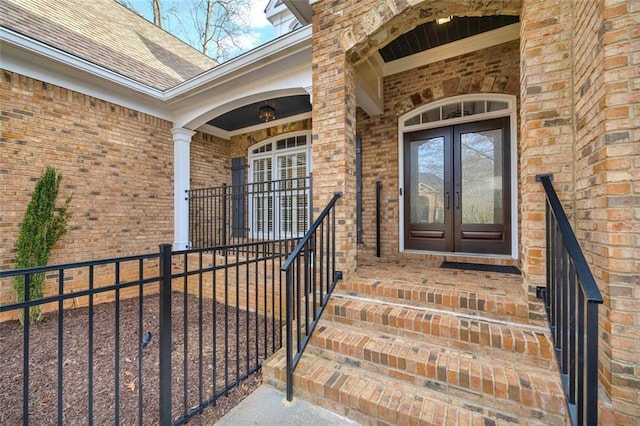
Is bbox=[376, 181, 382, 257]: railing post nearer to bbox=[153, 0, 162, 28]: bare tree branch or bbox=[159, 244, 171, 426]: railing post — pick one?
bbox=[159, 244, 171, 426]: railing post

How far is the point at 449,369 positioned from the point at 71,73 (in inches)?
238

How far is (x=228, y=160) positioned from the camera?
6.69 metres

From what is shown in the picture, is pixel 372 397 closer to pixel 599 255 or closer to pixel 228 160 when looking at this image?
pixel 599 255

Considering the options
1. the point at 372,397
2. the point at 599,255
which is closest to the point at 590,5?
the point at 599,255

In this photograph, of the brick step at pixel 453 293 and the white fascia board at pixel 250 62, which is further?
the white fascia board at pixel 250 62

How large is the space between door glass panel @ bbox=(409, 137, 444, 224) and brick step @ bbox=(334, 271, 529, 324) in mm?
1394

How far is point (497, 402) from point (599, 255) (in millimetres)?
993

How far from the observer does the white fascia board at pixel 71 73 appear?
358 centimetres

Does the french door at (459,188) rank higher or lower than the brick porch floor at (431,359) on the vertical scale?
higher

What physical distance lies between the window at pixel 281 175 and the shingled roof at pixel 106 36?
234cm

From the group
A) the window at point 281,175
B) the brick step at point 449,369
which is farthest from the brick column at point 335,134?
the window at point 281,175

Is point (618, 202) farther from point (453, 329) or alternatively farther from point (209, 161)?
point (209, 161)

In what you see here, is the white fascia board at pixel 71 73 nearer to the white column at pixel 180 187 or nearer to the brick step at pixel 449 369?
the white column at pixel 180 187

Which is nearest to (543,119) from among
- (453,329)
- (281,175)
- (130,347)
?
(453,329)
